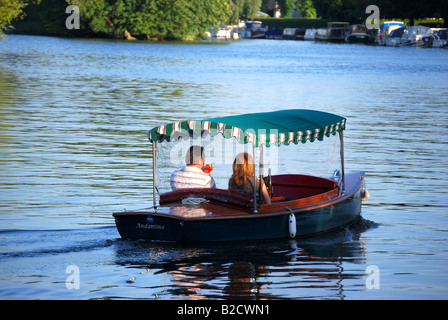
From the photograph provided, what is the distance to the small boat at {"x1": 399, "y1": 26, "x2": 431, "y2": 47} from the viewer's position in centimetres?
9194

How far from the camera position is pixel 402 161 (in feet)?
65.0

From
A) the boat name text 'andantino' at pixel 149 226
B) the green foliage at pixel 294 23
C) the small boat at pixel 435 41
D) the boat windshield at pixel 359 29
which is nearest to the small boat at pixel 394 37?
the small boat at pixel 435 41

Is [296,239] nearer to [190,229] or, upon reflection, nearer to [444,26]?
[190,229]

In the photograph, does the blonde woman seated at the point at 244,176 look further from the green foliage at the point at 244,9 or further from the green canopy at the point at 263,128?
the green foliage at the point at 244,9

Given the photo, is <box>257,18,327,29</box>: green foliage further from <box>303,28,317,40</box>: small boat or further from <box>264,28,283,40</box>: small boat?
<box>303,28,317,40</box>: small boat

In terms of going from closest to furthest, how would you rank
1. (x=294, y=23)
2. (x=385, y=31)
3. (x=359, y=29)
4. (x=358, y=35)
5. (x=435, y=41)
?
(x=435, y=41) < (x=385, y=31) < (x=358, y=35) < (x=359, y=29) < (x=294, y=23)

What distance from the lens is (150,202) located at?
47.1 ft

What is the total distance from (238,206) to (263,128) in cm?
124

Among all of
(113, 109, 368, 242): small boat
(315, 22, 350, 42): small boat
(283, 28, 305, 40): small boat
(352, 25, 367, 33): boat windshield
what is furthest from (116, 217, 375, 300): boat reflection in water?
(283, 28, 305, 40): small boat

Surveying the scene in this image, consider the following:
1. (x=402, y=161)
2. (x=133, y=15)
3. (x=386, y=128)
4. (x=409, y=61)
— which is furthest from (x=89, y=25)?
(x=402, y=161)

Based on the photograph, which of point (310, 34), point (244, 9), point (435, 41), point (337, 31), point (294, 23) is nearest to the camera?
point (435, 41)

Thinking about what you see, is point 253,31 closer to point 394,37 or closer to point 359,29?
point 359,29

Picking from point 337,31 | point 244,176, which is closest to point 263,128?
point 244,176

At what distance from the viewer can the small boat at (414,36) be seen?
302 feet
